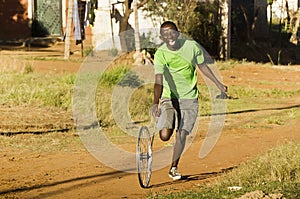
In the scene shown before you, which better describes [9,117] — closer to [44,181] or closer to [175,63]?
[44,181]

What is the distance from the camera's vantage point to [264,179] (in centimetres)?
777

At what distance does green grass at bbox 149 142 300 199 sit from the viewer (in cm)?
685

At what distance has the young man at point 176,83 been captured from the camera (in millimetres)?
8102

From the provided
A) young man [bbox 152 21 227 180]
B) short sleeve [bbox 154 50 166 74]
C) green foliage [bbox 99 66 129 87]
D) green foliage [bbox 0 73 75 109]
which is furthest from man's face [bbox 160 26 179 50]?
green foliage [bbox 99 66 129 87]

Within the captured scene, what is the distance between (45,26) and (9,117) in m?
16.1

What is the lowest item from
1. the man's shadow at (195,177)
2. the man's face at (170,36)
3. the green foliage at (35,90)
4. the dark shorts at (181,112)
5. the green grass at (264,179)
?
the man's shadow at (195,177)

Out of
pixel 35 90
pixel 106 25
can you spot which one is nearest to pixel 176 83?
pixel 35 90

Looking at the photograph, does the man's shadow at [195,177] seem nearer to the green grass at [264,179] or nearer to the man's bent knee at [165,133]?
the green grass at [264,179]

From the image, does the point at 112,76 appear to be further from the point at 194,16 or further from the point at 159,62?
the point at 194,16

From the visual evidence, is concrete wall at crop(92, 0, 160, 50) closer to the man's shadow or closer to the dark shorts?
the man's shadow

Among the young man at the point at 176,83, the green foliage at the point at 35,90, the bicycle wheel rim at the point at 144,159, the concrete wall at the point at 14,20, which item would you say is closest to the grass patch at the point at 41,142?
the green foliage at the point at 35,90

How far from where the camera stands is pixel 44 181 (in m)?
8.41

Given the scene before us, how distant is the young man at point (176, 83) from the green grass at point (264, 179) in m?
0.71

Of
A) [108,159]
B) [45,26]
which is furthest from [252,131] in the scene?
[45,26]
